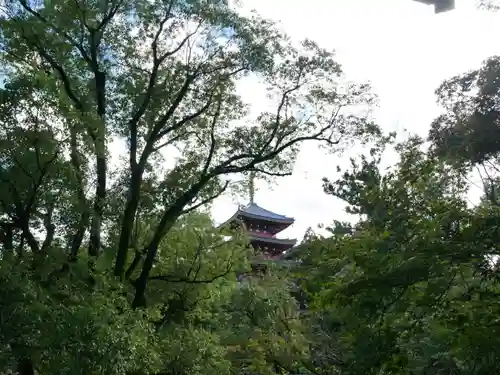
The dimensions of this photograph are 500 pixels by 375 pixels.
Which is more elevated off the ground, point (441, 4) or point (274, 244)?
point (274, 244)

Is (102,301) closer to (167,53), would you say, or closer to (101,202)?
(101,202)

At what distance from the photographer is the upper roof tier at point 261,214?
1088 inches

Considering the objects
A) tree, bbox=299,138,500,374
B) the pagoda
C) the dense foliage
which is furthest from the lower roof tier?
tree, bbox=299,138,500,374

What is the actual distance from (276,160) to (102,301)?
439cm

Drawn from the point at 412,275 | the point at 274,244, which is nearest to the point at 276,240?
the point at 274,244

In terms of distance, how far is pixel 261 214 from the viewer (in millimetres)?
28766

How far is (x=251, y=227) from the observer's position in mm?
28359

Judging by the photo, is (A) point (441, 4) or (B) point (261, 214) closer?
(A) point (441, 4)

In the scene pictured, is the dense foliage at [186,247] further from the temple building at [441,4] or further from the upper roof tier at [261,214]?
the upper roof tier at [261,214]

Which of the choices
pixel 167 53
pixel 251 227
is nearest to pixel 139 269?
pixel 167 53

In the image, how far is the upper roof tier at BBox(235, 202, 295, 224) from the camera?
27.6 m

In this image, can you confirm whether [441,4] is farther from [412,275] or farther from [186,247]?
[186,247]

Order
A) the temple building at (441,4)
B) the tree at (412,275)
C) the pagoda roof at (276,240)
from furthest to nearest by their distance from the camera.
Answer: the pagoda roof at (276,240), the tree at (412,275), the temple building at (441,4)

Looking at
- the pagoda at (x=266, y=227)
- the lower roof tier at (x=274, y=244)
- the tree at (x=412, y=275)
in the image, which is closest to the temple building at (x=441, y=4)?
the tree at (x=412, y=275)
